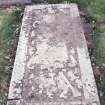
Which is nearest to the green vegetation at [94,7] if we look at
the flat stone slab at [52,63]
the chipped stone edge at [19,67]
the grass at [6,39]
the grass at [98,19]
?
the grass at [98,19]

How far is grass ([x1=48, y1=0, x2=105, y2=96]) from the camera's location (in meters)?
4.68

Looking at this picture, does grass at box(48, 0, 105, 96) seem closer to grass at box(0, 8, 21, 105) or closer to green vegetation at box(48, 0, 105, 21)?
green vegetation at box(48, 0, 105, 21)

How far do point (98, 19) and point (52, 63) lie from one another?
1754mm

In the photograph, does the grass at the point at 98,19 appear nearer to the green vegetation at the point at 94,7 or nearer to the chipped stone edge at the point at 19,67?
the green vegetation at the point at 94,7

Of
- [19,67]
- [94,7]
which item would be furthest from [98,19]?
[19,67]

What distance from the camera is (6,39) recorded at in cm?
516

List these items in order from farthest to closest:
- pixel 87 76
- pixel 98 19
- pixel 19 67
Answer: pixel 98 19
pixel 19 67
pixel 87 76

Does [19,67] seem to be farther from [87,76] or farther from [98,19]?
[98,19]

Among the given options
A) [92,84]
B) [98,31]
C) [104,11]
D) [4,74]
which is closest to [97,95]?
[92,84]

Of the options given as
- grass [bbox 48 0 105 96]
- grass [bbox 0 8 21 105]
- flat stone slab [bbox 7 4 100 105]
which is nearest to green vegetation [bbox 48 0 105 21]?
grass [bbox 48 0 105 96]

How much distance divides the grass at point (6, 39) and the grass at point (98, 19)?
0.89m

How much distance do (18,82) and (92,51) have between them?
1.47 metres

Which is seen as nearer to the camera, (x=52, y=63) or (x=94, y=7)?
(x=52, y=63)

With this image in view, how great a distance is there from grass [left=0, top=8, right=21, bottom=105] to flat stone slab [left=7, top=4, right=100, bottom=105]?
266mm
